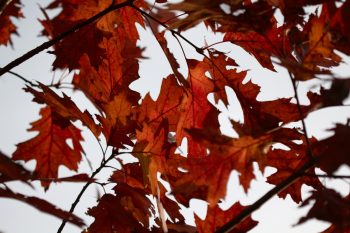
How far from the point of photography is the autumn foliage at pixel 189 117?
1148 millimetres

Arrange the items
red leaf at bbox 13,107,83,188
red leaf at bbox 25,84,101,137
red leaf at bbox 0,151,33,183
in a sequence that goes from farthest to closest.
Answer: red leaf at bbox 13,107,83,188
red leaf at bbox 25,84,101,137
red leaf at bbox 0,151,33,183

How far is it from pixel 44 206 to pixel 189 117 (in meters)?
1.00

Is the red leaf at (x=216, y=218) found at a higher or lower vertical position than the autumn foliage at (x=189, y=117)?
lower

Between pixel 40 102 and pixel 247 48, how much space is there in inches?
35.3

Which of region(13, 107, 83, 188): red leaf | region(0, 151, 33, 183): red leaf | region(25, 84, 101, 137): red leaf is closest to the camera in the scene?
region(0, 151, 33, 183): red leaf

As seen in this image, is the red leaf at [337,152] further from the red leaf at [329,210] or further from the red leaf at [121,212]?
the red leaf at [121,212]

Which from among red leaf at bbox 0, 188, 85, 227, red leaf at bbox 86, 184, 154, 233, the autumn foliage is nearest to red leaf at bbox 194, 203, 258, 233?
the autumn foliage

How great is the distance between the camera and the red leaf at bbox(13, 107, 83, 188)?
1840 millimetres

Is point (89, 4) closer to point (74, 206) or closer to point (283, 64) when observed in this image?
point (74, 206)

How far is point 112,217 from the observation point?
170 centimetres

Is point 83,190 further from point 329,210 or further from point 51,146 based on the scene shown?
point 329,210

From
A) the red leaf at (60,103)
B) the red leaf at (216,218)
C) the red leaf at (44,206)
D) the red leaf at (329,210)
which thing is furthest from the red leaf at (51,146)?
the red leaf at (329,210)

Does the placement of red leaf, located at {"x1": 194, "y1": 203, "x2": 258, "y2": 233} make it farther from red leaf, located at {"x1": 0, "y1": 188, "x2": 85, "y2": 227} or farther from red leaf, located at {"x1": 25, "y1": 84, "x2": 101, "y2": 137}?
red leaf, located at {"x1": 0, "y1": 188, "x2": 85, "y2": 227}

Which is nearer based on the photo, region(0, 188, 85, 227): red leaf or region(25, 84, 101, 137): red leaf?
region(0, 188, 85, 227): red leaf
